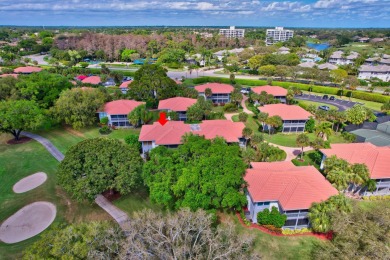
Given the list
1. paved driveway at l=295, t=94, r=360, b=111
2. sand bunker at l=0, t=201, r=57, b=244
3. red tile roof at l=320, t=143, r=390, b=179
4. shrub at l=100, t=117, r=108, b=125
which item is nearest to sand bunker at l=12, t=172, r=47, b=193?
sand bunker at l=0, t=201, r=57, b=244

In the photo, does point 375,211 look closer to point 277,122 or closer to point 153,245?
point 153,245

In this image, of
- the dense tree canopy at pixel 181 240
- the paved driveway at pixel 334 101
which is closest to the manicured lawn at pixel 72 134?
the dense tree canopy at pixel 181 240

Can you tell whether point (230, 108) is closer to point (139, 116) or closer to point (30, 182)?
point (139, 116)

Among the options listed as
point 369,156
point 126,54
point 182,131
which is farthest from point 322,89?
point 126,54

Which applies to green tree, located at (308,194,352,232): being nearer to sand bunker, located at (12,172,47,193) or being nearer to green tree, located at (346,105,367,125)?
green tree, located at (346,105,367,125)

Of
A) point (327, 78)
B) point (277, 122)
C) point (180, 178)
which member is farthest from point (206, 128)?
point (327, 78)
